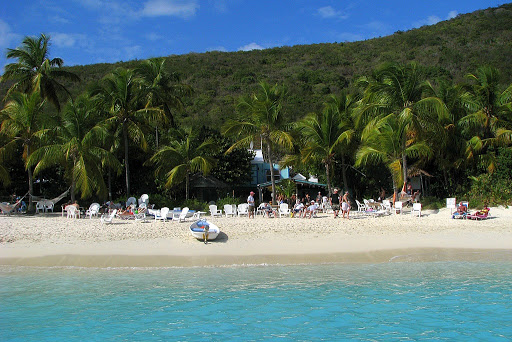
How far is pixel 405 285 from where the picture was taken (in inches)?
440

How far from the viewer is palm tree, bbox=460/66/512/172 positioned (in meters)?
22.7

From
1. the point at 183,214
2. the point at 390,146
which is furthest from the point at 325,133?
the point at 183,214

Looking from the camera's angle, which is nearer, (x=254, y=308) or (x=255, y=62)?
(x=254, y=308)

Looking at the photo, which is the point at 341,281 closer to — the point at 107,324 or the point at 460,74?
the point at 107,324

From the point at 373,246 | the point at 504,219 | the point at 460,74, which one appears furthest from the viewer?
the point at 460,74

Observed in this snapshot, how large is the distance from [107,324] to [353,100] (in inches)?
792

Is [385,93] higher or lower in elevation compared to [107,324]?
higher

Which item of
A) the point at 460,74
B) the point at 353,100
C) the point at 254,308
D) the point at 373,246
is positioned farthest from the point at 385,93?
the point at 460,74

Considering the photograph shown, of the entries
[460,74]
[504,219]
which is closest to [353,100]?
[504,219]

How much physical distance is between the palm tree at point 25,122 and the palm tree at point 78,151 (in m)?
0.85

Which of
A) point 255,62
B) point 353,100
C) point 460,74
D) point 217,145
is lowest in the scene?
point 217,145

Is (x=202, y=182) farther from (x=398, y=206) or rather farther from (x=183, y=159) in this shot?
(x=398, y=206)

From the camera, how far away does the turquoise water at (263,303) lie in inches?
331

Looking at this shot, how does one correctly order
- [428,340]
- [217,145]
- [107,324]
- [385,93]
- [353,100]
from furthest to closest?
[217,145] → [353,100] → [385,93] → [107,324] → [428,340]
